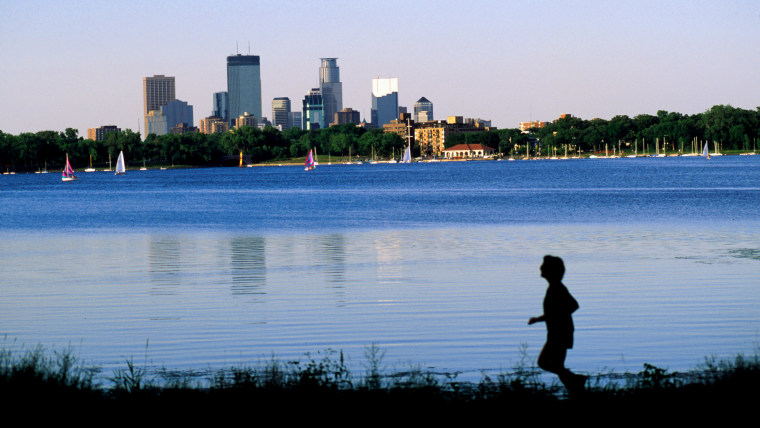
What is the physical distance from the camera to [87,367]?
15102 millimetres

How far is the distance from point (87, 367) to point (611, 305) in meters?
11.1

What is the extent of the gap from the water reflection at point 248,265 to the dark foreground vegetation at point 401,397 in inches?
514

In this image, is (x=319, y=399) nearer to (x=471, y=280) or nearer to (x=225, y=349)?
(x=225, y=349)

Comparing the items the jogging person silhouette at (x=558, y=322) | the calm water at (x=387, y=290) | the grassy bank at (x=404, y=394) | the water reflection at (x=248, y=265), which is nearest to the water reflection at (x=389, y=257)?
the calm water at (x=387, y=290)

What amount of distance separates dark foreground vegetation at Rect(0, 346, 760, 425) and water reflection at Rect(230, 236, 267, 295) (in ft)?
42.9

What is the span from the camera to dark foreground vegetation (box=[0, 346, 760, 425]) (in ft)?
33.3

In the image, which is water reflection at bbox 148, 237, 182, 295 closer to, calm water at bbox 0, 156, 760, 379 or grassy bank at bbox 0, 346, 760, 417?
calm water at bbox 0, 156, 760, 379

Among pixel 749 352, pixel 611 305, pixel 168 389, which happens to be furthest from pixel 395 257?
pixel 168 389

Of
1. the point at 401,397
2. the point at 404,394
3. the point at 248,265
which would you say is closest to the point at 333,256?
the point at 248,265

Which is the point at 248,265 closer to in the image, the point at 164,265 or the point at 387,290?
the point at 164,265

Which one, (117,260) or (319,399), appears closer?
(319,399)

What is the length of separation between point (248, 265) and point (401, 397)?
21928 millimetres

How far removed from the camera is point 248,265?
32312mm

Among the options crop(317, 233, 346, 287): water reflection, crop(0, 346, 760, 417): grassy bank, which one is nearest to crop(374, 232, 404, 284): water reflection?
crop(317, 233, 346, 287): water reflection
